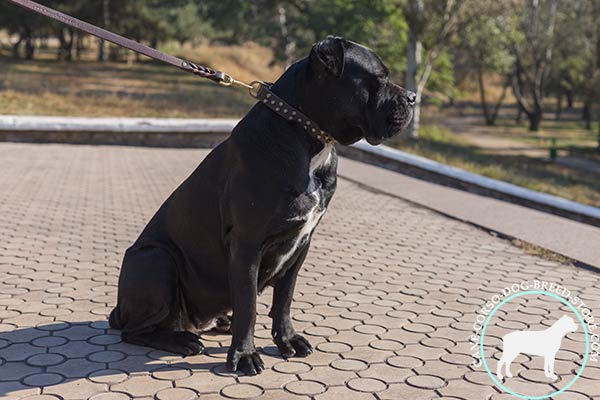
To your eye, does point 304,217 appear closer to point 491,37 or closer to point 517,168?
point 517,168

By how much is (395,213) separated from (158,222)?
469 cm

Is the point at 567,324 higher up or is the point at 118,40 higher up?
the point at 118,40

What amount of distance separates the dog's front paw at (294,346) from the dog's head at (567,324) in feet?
4.78

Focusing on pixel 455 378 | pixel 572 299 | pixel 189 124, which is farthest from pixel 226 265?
pixel 189 124

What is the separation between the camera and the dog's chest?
3.19m

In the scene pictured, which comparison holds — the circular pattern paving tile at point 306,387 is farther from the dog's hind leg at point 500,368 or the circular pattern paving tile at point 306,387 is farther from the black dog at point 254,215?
the dog's hind leg at point 500,368

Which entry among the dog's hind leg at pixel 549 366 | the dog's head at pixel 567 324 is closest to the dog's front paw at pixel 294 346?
the dog's hind leg at pixel 549 366

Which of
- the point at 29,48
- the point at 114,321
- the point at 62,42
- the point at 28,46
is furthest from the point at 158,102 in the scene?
the point at 114,321

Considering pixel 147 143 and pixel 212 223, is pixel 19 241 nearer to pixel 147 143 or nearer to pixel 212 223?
pixel 212 223

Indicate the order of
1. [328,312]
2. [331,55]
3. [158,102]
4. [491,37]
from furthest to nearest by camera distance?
[491,37], [158,102], [328,312], [331,55]

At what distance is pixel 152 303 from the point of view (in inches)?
140

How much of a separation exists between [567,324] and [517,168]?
60.1 feet

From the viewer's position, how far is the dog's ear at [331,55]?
3025mm

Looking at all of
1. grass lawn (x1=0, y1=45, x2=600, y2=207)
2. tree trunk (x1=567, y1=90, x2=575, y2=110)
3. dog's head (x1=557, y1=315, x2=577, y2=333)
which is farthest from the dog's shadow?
tree trunk (x1=567, y1=90, x2=575, y2=110)
